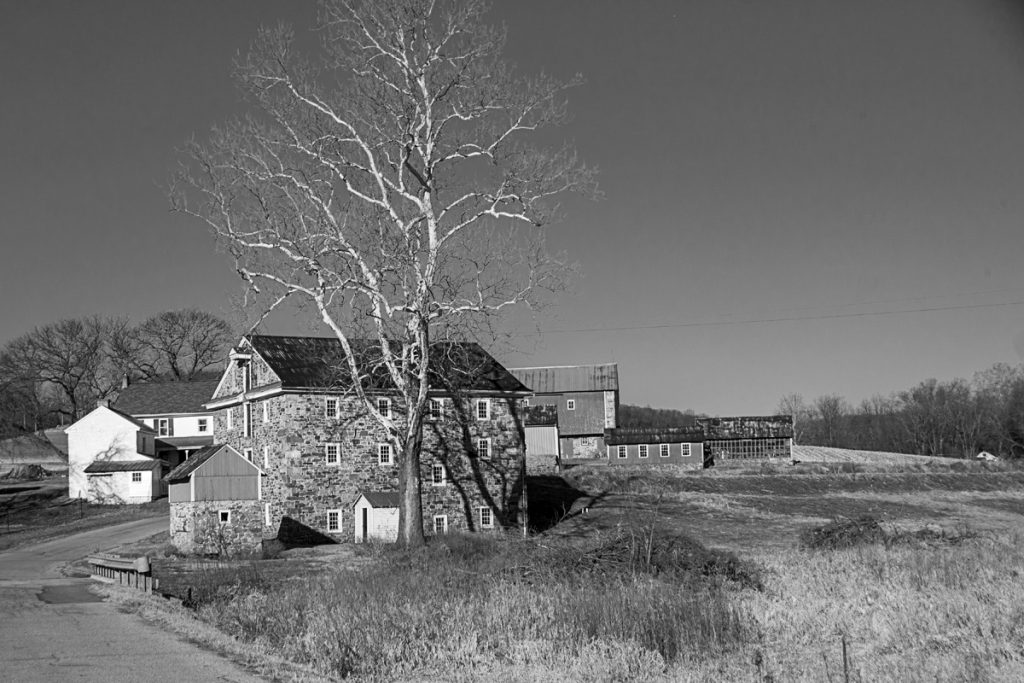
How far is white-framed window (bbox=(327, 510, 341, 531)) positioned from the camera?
43.8 meters

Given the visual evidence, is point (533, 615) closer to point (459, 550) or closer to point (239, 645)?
point (239, 645)

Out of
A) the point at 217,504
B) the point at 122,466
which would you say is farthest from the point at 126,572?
the point at 122,466

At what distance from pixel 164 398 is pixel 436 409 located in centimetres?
3288

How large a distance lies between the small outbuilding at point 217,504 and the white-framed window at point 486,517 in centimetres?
972

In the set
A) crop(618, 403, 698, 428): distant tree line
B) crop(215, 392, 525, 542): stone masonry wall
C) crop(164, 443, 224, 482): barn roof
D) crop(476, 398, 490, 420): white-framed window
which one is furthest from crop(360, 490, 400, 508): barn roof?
crop(618, 403, 698, 428): distant tree line

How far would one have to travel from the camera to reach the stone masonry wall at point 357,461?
4347cm

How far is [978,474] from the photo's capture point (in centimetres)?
6906

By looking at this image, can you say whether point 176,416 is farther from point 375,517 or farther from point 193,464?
point 375,517

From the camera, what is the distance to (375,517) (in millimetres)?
43656

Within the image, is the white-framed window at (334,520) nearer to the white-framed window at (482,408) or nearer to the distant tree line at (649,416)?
the white-framed window at (482,408)

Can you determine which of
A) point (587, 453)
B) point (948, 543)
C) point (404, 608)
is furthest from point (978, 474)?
point (404, 608)

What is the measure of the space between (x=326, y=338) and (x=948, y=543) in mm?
28496

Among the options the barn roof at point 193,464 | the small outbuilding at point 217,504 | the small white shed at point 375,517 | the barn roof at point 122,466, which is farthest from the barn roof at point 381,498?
the barn roof at point 122,466

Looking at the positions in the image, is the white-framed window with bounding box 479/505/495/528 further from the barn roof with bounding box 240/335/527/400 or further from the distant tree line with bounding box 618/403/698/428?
the distant tree line with bounding box 618/403/698/428
